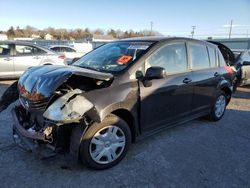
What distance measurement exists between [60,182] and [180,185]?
1.44 m

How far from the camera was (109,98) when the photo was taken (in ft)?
10.9

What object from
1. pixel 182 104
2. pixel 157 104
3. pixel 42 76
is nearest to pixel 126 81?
pixel 157 104

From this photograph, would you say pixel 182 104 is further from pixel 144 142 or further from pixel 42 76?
pixel 42 76

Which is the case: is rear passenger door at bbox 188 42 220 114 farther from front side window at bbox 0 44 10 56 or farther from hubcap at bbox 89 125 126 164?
front side window at bbox 0 44 10 56

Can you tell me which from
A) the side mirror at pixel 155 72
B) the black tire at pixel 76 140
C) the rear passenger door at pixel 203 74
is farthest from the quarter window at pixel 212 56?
the black tire at pixel 76 140

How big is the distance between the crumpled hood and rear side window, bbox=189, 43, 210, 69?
1.93 metres

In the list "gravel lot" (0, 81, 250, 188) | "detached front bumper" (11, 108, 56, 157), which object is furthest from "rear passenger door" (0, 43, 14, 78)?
"detached front bumper" (11, 108, 56, 157)

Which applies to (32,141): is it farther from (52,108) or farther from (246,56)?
(246,56)

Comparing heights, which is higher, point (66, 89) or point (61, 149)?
point (66, 89)

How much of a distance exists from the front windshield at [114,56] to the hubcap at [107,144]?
87 centimetres

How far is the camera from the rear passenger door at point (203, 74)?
471 cm

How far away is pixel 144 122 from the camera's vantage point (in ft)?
12.6

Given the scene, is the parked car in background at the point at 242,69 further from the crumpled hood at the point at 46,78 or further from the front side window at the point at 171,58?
the crumpled hood at the point at 46,78

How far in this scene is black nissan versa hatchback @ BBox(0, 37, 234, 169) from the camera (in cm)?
311
